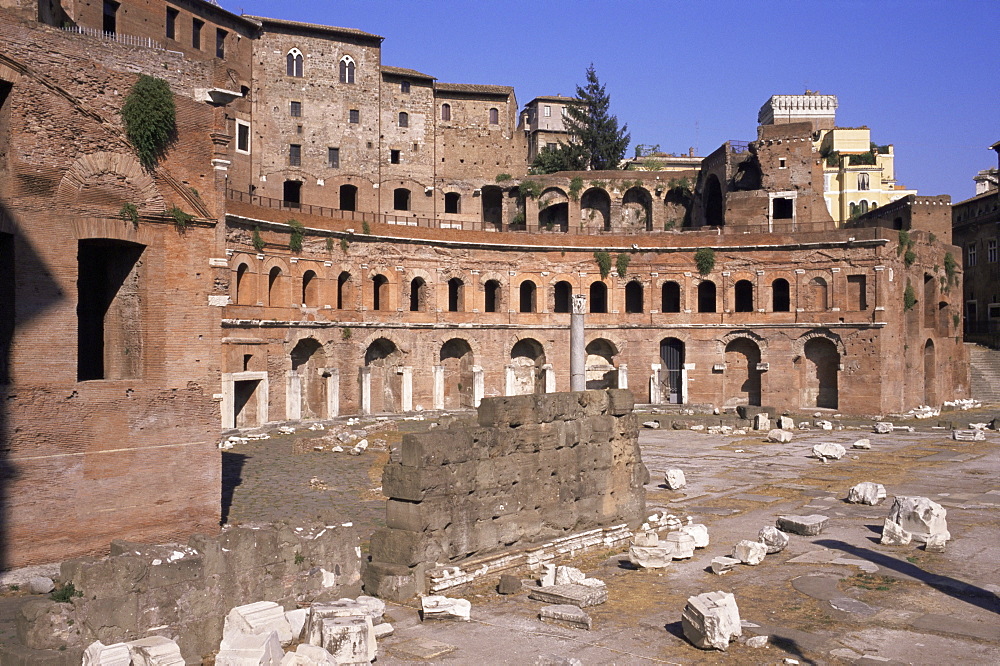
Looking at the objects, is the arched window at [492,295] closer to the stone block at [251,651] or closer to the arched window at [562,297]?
the arched window at [562,297]

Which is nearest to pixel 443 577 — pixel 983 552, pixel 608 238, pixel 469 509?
pixel 469 509

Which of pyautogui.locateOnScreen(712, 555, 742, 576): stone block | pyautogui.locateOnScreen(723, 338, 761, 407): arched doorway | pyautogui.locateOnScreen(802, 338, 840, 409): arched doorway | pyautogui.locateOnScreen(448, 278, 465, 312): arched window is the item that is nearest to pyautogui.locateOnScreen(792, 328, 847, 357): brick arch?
pyautogui.locateOnScreen(802, 338, 840, 409): arched doorway

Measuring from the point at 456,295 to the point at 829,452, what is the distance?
69.4 feet

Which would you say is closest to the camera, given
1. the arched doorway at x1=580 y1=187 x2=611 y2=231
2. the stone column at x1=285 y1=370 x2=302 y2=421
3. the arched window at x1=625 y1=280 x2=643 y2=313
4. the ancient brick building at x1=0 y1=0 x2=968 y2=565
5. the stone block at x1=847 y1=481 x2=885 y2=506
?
the ancient brick building at x1=0 y1=0 x2=968 y2=565

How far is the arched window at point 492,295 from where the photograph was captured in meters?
38.3

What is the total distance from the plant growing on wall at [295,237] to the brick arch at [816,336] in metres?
20.7

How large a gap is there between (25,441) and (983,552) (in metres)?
14.1

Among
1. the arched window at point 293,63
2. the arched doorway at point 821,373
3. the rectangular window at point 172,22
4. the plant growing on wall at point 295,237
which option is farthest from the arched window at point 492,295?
the rectangular window at point 172,22

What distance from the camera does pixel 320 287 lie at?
32.8 meters

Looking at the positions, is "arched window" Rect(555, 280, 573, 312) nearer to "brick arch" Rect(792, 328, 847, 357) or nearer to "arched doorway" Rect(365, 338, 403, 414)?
"arched doorway" Rect(365, 338, 403, 414)

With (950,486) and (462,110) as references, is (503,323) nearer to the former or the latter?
(462,110)

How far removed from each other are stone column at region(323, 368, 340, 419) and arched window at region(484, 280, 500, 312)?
885 centimetres

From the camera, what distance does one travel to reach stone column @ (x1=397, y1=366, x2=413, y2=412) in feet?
113

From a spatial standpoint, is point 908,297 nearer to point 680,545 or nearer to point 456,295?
point 456,295
